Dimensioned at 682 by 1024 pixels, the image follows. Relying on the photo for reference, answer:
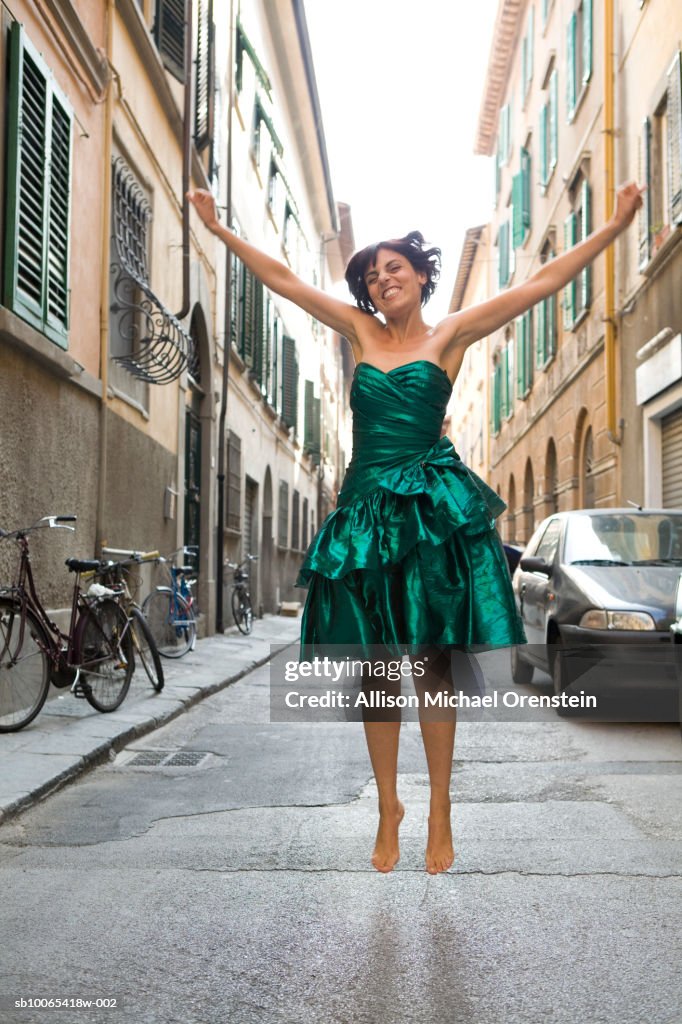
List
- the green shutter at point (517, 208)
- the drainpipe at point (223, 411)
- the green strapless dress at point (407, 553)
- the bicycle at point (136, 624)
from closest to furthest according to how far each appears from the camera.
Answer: the green strapless dress at point (407, 553)
the bicycle at point (136, 624)
the drainpipe at point (223, 411)
the green shutter at point (517, 208)

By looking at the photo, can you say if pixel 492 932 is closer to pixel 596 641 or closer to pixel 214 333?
pixel 596 641

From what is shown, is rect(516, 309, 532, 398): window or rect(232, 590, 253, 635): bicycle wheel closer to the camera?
rect(232, 590, 253, 635): bicycle wheel

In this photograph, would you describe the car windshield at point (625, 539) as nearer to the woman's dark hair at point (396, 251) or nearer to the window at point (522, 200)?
the woman's dark hair at point (396, 251)

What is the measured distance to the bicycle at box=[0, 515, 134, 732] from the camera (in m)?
6.28

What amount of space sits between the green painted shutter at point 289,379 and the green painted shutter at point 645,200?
11387mm

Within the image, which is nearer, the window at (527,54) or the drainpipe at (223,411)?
the drainpipe at (223,411)

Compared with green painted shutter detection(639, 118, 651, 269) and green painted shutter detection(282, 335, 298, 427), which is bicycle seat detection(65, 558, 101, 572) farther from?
green painted shutter detection(282, 335, 298, 427)

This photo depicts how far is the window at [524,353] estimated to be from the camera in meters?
24.6

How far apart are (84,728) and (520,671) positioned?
158 inches

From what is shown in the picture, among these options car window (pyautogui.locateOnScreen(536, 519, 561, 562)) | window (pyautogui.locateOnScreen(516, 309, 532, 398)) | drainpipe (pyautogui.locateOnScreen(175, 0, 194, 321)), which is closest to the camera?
car window (pyautogui.locateOnScreen(536, 519, 561, 562))

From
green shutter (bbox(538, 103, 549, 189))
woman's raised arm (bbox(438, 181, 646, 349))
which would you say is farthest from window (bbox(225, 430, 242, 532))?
woman's raised arm (bbox(438, 181, 646, 349))

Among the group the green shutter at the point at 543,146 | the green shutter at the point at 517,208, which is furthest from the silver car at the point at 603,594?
the green shutter at the point at 517,208

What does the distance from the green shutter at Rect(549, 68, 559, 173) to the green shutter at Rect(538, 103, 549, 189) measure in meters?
0.57

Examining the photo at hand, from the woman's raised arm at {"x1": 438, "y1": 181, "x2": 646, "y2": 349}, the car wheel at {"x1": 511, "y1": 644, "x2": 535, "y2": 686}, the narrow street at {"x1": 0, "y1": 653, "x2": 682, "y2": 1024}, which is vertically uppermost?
the woman's raised arm at {"x1": 438, "y1": 181, "x2": 646, "y2": 349}
